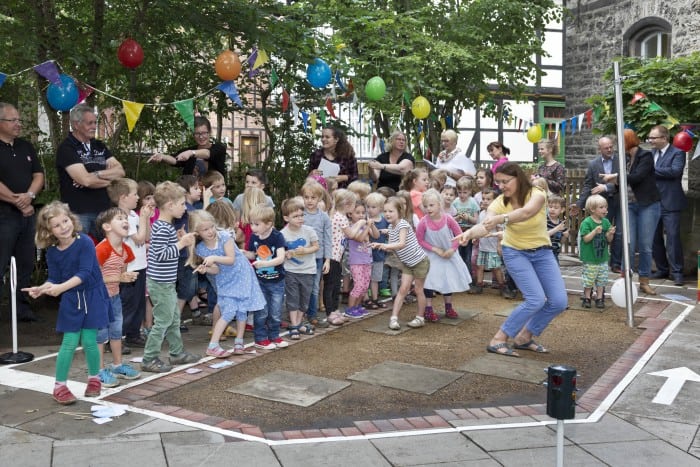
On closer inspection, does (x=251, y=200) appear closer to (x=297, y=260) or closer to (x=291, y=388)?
(x=297, y=260)

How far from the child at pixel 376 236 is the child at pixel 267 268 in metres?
1.58

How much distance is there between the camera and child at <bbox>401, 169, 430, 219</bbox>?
920 centimetres

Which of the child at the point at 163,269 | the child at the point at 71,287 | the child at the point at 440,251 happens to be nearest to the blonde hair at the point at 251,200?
the child at the point at 163,269

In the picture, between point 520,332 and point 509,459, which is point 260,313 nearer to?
point 520,332

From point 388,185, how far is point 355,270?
1.99m

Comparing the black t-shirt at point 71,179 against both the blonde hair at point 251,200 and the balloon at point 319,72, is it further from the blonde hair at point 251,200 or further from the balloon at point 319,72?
the balloon at point 319,72

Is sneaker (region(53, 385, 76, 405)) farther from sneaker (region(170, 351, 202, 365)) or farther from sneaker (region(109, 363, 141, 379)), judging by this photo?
sneaker (region(170, 351, 202, 365))

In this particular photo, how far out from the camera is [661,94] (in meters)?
11.9

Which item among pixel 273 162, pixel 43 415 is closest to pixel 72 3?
pixel 273 162

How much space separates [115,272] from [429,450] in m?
2.99

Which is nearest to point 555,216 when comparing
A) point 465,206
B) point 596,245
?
point 596,245

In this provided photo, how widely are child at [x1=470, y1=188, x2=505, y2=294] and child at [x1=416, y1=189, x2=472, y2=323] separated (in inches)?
66.6

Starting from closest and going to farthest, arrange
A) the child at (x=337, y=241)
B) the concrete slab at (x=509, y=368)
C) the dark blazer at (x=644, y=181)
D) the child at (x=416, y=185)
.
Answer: the concrete slab at (x=509, y=368), the child at (x=337, y=241), the child at (x=416, y=185), the dark blazer at (x=644, y=181)

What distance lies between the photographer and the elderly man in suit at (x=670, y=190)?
422 inches
